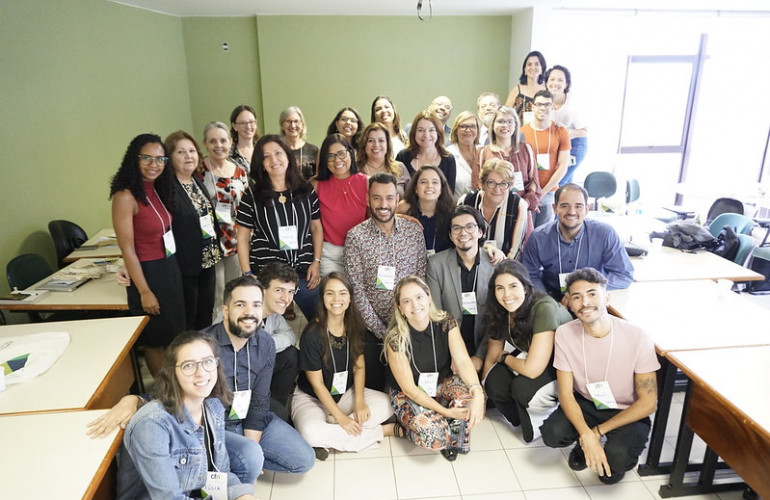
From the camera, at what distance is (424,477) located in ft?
8.41

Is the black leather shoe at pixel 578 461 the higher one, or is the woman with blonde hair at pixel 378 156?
the woman with blonde hair at pixel 378 156

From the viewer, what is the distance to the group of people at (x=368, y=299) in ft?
7.88

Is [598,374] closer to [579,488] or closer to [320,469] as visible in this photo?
[579,488]

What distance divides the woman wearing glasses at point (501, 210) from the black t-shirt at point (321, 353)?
122 centimetres

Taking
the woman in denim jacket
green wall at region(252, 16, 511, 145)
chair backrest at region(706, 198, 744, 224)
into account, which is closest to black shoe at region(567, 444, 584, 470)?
the woman in denim jacket

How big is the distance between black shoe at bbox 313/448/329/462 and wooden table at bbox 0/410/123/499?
1069 mm

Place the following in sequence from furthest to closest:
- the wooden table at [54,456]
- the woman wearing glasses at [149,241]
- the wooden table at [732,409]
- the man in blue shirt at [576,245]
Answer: the man in blue shirt at [576,245] < the woman wearing glasses at [149,241] < the wooden table at [732,409] < the wooden table at [54,456]

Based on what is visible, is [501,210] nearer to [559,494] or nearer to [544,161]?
[544,161]

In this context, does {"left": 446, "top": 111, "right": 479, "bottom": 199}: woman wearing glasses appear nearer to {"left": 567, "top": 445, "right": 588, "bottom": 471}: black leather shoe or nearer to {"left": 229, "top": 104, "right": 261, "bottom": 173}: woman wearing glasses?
{"left": 229, "top": 104, "right": 261, "bottom": 173}: woman wearing glasses

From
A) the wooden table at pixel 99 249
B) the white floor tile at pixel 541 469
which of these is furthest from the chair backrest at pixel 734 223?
the wooden table at pixel 99 249

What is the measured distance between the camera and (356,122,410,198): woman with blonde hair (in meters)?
3.34

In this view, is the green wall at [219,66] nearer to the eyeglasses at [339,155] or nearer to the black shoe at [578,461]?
the eyeglasses at [339,155]

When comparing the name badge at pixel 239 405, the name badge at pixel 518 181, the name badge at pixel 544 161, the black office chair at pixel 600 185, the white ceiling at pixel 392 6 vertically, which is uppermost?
the white ceiling at pixel 392 6

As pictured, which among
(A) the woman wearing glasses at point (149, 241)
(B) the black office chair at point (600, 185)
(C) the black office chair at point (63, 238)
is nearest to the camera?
(A) the woman wearing glasses at point (149, 241)
